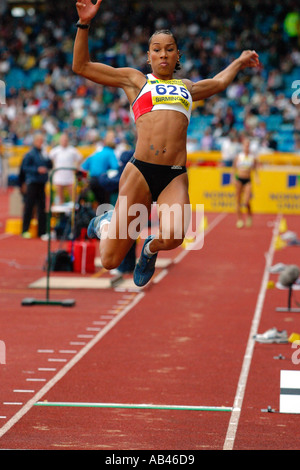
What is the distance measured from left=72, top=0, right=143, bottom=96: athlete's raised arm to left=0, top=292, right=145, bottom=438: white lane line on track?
2541mm

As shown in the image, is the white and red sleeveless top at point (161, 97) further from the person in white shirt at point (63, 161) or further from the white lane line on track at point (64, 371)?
the person in white shirt at point (63, 161)

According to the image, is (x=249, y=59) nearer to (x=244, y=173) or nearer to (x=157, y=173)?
(x=157, y=173)

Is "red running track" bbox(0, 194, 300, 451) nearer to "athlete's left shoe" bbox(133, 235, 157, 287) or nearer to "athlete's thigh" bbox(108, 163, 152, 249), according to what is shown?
"athlete's left shoe" bbox(133, 235, 157, 287)

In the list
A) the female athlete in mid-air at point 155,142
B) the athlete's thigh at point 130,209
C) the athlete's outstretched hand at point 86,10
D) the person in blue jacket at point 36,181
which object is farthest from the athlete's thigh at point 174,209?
the person in blue jacket at point 36,181

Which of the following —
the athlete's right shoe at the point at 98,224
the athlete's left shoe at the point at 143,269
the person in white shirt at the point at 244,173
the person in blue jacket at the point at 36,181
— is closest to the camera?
the athlete's left shoe at the point at 143,269

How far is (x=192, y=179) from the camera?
86.0ft

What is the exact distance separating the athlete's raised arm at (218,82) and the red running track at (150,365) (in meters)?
2.42

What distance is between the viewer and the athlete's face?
5.84 metres

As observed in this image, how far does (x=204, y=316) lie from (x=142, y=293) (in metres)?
1.67

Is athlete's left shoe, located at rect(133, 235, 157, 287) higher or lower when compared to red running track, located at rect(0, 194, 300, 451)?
higher

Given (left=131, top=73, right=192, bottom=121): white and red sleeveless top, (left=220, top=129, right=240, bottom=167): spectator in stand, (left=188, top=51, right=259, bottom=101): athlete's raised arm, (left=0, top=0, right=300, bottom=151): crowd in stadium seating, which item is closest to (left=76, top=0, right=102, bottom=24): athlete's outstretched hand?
(left=131, top=73, right=192, bottom=121): white and red sleeveless top

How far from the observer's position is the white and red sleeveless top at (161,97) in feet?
19.5
